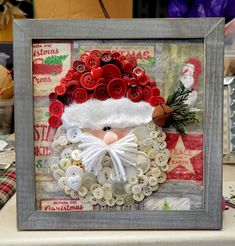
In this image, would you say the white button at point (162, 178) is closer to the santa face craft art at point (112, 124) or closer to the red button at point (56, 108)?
the santa face craft art at point (112, 124)

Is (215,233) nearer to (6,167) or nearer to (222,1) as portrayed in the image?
(6,167)

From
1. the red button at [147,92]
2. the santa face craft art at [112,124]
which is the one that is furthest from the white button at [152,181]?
the red button at [147,92]

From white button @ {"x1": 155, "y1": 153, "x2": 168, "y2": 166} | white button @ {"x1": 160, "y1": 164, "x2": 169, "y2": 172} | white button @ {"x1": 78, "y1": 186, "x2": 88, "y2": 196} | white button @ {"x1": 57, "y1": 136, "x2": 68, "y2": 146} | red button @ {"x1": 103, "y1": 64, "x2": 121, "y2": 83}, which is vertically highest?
red button @ {"x1": 103, "y1": 64, "x2": 121, "y2": 83}

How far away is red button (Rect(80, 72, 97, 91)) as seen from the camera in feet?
1.99

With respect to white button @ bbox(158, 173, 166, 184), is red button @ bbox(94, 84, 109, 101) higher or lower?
higher

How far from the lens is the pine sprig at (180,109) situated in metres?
0.61

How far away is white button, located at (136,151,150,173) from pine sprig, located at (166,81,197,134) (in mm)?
57

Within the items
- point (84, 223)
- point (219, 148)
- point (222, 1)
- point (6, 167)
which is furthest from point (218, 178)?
point (222, 1)

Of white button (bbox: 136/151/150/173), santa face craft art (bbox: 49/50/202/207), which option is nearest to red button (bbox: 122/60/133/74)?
santa face craft art (bbox: 49/50/202/207)

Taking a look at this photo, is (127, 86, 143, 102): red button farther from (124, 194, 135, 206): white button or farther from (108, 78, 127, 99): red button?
(124, 194, 135, 206): white button

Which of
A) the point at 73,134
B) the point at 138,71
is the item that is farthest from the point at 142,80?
the point at 73,134

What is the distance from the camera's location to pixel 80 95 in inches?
24.0

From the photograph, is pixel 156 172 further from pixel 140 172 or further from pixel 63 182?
pixel 63 182

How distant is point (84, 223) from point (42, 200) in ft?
0.21
